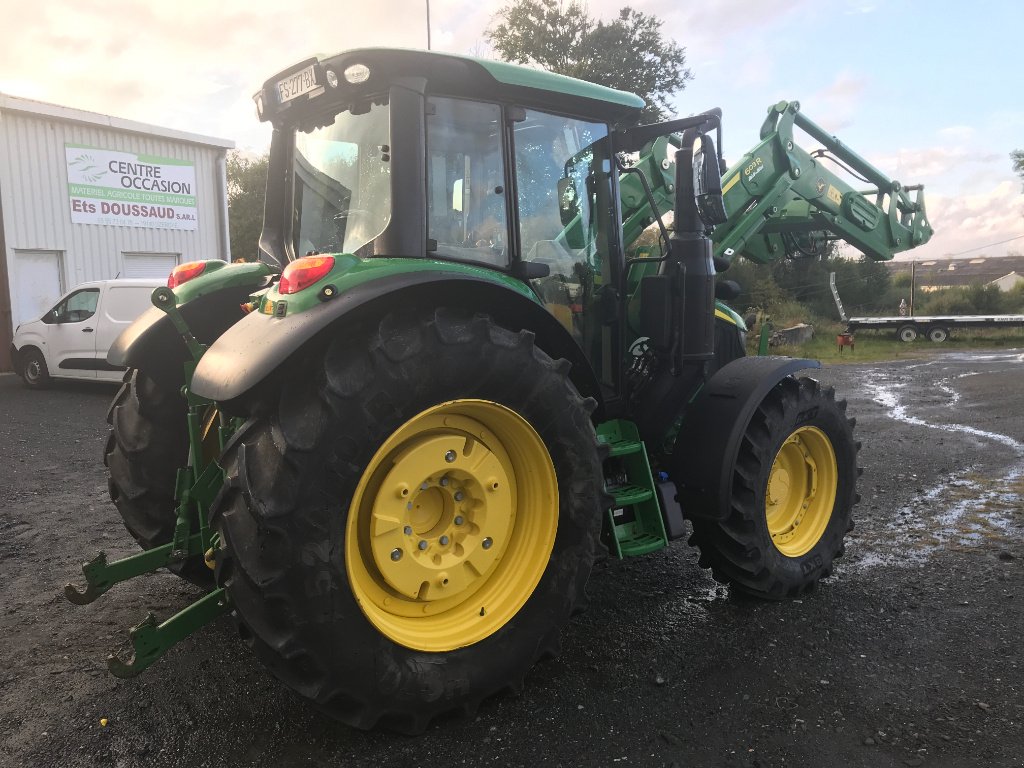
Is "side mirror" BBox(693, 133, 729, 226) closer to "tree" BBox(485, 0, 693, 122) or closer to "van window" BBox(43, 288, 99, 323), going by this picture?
"van window" BBox(43, 288, 99, 323)

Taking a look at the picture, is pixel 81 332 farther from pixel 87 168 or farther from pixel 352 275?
pixel 352 275

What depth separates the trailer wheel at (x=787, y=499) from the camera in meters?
3.72

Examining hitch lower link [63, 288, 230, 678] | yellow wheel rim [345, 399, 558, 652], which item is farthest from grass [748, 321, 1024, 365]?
hitch lower link [63, 288, 230, 678]

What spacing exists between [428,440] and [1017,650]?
2.70 m

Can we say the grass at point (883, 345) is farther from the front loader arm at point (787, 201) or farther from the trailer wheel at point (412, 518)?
the trailer wheel at point (412, 518)

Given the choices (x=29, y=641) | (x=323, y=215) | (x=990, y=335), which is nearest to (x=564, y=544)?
(x=323, y=215)

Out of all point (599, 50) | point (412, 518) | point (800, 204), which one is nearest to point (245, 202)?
point (599, 50)

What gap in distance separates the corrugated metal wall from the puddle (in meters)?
16.1

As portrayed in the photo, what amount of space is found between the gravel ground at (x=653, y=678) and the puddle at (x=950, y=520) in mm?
26

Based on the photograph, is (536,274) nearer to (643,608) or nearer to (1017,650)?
(643,608)

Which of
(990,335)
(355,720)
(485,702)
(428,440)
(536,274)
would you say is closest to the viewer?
(355,720)

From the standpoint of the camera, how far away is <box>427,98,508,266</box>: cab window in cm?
313

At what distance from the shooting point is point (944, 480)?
6.42 metres

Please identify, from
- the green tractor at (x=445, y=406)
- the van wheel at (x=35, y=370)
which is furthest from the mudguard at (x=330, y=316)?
the van wheel at (x=35, y=370)
